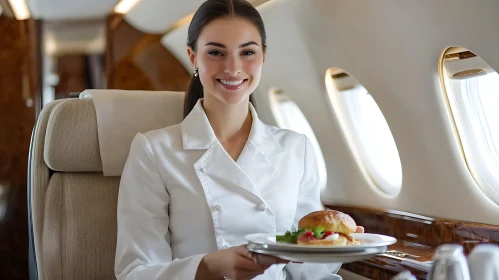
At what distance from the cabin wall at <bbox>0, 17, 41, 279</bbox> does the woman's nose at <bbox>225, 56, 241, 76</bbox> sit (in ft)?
15.5

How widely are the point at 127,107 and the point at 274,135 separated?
590 mm

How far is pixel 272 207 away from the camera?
102 inches

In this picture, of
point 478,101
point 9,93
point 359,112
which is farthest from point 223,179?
point 9,93

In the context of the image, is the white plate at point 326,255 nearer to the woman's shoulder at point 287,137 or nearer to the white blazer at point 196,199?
the white blazer at point 196,199

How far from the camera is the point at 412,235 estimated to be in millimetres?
4395

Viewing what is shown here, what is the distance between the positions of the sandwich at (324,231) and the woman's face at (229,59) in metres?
0.56

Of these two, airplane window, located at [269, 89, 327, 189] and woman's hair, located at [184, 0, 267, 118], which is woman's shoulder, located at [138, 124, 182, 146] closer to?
woman's hair, located at [184, 0, 267, 118]

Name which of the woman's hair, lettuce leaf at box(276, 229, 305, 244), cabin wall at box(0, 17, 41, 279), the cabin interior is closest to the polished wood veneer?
the cabin interior

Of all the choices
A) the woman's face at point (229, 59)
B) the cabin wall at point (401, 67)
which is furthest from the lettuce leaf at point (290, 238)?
the cabin wall at point (401, 67)

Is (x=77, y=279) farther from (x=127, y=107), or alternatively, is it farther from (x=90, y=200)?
(x=127, y=107)

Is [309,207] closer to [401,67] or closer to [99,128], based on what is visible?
[99,128]

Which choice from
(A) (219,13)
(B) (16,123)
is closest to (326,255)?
(A) (219,13)

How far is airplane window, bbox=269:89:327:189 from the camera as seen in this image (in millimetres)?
5984

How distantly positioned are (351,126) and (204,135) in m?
2.64
